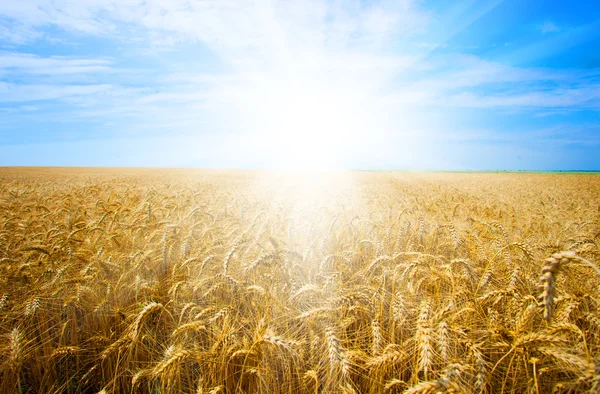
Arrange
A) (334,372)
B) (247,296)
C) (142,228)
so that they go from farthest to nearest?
(142,228) < (247,296) < (334,372)

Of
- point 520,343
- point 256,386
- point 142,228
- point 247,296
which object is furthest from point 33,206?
point 520,343

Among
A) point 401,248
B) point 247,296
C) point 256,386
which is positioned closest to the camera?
point 256,386

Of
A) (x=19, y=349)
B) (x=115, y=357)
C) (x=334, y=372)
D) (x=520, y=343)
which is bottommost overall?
(x=115, y=357)

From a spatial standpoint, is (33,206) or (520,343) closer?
(520,343)

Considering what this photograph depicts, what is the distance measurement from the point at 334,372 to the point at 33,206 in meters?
7.69

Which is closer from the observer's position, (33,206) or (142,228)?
(142,228)

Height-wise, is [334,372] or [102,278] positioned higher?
[102,278]

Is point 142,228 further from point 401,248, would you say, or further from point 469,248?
point 469,248

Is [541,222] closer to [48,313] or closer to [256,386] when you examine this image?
[256,386]

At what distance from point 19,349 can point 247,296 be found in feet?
5.32

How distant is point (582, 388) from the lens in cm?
153

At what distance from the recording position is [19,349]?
1.76 meters

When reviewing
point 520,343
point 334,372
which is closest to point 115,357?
point 334,372

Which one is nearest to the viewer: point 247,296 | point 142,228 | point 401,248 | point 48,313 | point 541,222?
point 48,313
